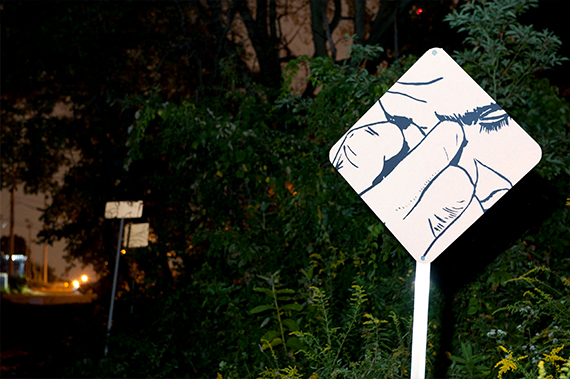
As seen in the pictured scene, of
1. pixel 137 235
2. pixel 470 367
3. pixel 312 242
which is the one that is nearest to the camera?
pixel 470 367

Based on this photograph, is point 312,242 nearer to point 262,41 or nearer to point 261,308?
point 261,308

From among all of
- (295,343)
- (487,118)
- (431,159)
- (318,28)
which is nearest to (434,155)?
(431,159)

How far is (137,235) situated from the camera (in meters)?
7.30

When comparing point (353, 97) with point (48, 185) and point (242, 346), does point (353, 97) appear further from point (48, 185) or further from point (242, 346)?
point (48, 185)

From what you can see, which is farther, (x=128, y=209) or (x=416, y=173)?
(x=128, y=209)

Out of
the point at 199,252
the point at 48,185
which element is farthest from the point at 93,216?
the point at 199,252

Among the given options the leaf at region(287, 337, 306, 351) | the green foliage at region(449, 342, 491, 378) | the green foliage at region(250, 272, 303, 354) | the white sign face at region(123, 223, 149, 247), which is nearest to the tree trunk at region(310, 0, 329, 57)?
the white sign face at region(123, 223, 149, 247)

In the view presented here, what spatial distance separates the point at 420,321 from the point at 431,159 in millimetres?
576

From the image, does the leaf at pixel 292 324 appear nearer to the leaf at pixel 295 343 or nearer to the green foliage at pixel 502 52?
the leaf at pixel 295 343

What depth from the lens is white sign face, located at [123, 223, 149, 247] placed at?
7211 millimetres

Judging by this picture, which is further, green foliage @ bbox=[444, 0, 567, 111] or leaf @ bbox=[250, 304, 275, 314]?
green foliage @ bbox=[444, 0, 567, 111]

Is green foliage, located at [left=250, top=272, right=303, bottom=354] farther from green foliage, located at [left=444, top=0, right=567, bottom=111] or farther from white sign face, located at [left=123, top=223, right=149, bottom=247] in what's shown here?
white sign face, located at [left=123, top=223, right=149, bottom=247]

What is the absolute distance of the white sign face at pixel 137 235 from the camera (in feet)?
23.7

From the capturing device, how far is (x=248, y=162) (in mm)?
4410
